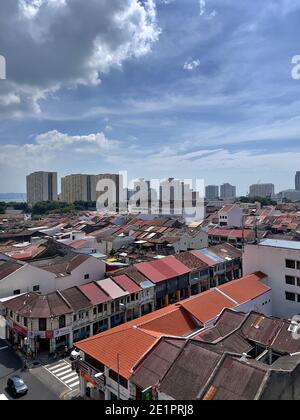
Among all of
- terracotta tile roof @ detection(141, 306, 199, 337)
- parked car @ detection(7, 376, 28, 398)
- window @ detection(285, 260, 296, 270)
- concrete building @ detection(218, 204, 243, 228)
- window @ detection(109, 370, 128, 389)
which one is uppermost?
concrete building @ detection(218, 204, 243, 228)

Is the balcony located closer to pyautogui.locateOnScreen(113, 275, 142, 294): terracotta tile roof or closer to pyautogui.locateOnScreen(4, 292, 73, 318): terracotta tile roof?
pyautogui.locateOnScreen(4, 292, 73, 318): terracotta tile roof

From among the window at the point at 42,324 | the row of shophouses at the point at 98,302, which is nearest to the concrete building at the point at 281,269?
the row of shophouses at the point at 98,302

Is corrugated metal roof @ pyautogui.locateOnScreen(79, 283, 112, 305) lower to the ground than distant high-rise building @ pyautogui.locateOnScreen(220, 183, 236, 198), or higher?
lower

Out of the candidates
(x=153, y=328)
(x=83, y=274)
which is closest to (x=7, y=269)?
(x=83, y=274)

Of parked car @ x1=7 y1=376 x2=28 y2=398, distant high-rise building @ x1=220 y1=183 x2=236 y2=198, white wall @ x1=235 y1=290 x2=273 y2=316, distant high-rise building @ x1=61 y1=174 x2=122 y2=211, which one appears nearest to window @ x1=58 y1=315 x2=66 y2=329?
parked car @ x1=7 y1=376 x2=28 y2=398

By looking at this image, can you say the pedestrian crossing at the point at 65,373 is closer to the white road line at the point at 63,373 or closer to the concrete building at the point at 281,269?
the white road line at the point at 63,373

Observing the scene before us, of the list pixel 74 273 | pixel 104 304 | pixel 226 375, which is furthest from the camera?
pixel 74 273

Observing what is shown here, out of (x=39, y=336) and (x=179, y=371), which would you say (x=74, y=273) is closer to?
(x=39, y=336)

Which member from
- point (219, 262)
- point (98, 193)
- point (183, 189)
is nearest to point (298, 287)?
point (219, 262)
